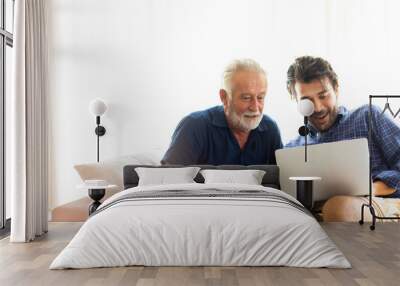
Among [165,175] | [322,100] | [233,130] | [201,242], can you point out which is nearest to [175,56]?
[233,130]

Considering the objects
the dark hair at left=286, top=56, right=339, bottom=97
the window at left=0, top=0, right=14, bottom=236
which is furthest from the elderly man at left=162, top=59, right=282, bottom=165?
the window at left=0, top=0, right=14, bottom=236

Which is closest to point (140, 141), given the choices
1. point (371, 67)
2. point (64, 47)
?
point (64, 47)

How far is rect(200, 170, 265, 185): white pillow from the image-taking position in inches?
272

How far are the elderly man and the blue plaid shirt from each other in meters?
0.36

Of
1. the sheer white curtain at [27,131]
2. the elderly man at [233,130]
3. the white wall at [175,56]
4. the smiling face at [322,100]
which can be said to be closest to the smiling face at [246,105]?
the elderly man at [233,130]

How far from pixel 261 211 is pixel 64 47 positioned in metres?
4.11

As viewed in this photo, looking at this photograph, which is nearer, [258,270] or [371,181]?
[258,270]

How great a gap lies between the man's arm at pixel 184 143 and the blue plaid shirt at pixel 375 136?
120 centimetres

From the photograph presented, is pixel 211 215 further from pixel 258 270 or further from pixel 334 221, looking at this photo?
pixel 334 221

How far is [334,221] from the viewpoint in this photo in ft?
24.2

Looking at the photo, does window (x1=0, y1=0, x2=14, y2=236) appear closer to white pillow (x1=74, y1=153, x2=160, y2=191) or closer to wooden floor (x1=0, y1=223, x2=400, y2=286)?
white pillow (x1=74, y1=153, x2=160, y2=191)

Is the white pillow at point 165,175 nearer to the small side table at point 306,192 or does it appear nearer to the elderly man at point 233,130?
the elderly man at point 233,130

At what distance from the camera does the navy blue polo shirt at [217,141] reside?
24.4ft

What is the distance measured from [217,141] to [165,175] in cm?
92
